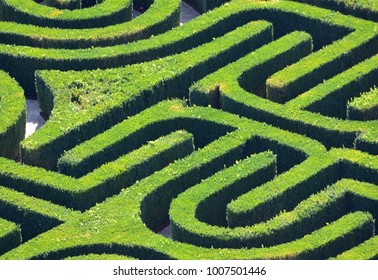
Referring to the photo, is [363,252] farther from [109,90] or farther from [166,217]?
[109,90]

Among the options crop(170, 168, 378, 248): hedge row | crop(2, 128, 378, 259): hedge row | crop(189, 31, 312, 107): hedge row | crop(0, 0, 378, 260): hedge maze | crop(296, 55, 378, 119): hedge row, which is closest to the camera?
crop(2, 128, 378, 259): hedge row

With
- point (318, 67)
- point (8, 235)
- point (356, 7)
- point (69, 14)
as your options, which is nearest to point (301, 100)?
point (318, 67)

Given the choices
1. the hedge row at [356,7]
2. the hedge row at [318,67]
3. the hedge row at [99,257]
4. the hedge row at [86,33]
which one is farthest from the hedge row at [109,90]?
the hedge row at [99,257]

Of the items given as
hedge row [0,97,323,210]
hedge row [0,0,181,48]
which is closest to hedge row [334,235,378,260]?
hedge row [0,97,323,210]

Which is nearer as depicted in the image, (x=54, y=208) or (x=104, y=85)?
(x=54, y=208)

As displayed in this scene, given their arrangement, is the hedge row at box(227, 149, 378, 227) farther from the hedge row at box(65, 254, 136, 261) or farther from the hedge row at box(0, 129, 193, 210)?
the hedge row at box(65, 254, 136, 261)

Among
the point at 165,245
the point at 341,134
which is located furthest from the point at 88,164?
the point at 341,134
